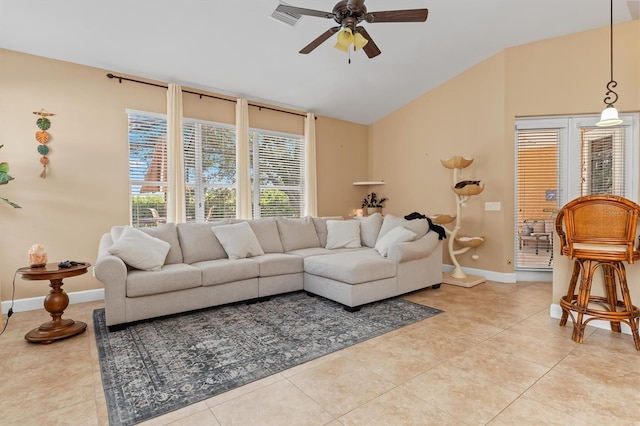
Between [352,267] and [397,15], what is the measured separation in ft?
7.80

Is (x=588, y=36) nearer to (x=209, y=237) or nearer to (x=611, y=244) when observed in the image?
(x=611, y=244)

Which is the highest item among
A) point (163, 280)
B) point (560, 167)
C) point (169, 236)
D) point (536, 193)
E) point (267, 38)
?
point (267, 38)

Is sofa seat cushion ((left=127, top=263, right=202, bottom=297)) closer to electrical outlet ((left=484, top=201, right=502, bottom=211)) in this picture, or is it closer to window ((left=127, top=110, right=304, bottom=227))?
window ((left=127, top=110, right=304, bottom=227))

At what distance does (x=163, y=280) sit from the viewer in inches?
128

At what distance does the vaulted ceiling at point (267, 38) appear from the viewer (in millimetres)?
3331

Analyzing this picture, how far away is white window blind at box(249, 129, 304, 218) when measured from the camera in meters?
5.43

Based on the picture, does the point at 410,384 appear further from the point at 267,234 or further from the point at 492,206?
the point at 492,206

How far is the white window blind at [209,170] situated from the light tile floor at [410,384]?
7.28 ft

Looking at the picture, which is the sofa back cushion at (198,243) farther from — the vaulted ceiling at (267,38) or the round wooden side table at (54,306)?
the vaulted ceiling at (267,38)

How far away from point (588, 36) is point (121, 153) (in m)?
6.30

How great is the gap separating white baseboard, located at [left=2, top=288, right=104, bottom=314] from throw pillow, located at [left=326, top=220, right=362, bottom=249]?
3059 mm

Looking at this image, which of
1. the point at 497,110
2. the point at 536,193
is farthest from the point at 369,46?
the point at 536,193

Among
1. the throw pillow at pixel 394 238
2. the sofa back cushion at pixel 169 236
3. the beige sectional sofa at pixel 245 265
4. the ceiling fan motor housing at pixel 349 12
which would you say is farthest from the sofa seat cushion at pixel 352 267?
the ceiling fan motor housing at pixel 349 12

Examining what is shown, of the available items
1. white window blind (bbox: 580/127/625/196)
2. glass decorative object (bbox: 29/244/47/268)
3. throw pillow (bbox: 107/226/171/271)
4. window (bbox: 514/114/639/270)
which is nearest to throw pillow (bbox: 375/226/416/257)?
window (bbox: 514/114/639/270)
